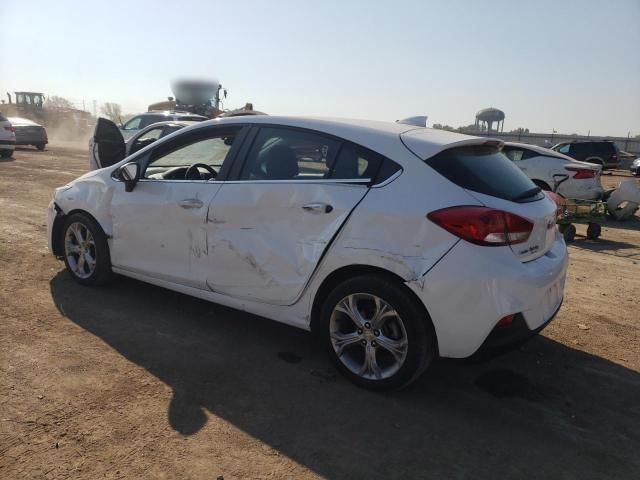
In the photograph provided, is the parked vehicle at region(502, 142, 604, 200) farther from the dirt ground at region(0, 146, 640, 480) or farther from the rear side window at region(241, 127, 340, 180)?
the rear side window at region(241, 127, 340, 180)

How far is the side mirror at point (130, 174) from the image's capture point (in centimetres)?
416

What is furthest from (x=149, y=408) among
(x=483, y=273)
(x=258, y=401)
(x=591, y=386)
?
(x=591, y=386)

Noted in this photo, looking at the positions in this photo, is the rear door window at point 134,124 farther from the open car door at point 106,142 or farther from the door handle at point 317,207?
the door handle at point 317,207

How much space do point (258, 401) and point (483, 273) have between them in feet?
4.93

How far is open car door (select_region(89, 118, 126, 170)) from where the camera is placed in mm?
6961

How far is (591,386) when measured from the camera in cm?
335

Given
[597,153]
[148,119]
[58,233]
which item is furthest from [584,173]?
[597,153]

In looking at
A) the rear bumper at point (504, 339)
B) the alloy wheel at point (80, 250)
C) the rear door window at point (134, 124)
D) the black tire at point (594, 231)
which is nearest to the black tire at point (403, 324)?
the rear bumper at point (504, 339)

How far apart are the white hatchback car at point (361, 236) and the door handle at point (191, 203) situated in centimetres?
1

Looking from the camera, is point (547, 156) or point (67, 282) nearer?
point (67, 282)

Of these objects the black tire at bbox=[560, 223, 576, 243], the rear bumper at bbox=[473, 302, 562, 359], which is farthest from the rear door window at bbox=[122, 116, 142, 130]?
the rear bumper at bbox=[473, 302, 562, 359]

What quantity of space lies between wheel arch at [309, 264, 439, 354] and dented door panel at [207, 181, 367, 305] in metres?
0.13

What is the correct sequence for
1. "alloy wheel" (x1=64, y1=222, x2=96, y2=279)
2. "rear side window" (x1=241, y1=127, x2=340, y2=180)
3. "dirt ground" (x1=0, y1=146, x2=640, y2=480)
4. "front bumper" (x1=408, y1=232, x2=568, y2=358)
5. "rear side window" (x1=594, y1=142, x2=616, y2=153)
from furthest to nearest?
"rear side window" (x1=594, y1=142, x2=616, y2=153) → "alloy wheel" (x1=64, y1=222, x2=96, y2=279) → "rear side window" (x1=241, y1=127, x2=340, y2=180) → "front bumper" (x1=408, y1=232, x2=568, y2=358) → "dirt ground" (x1=0, y1=146, x2=640, y2=480)

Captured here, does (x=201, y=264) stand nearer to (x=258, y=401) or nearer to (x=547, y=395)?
(x=258, y=401)
